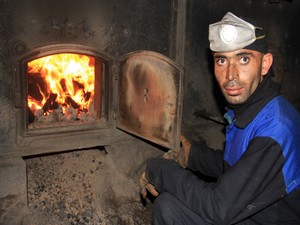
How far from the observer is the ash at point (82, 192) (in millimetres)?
3264

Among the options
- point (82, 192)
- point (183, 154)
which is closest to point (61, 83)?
point (82, 192)

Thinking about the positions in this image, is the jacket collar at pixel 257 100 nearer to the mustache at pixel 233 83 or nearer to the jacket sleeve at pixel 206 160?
the mustache at pixel 233 83

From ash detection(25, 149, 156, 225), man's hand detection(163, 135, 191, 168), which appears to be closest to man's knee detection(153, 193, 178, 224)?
man's hand detection(163, 135, 191, 168)

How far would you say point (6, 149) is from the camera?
113 inches

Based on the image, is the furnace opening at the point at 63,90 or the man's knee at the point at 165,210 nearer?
the man's knee at the point at 165,210

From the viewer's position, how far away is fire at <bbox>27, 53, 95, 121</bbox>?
3.08 meters

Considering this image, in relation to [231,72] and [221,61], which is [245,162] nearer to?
[231,72]

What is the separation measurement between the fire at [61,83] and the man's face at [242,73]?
160cm

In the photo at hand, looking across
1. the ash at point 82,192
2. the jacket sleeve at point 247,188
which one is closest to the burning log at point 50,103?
the ash at point 82,192

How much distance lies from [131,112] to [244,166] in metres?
1.48

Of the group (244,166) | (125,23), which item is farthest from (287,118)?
(125,23)

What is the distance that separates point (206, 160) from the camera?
105 inches

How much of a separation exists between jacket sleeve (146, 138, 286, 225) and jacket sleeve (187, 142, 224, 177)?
676 mm

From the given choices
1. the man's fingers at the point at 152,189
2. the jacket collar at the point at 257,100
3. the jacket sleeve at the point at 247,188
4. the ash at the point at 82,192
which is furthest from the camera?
the ash at the point at 82,192
